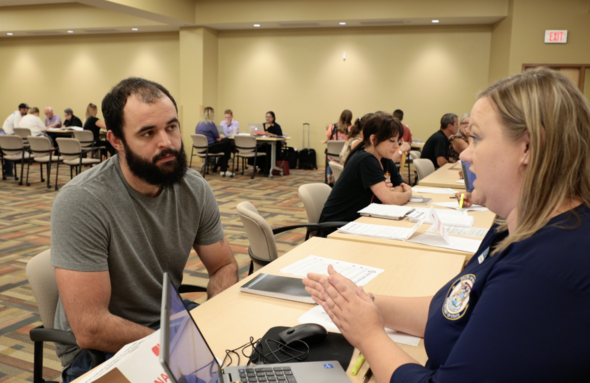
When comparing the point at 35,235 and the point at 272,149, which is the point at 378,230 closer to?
the point at 35,235

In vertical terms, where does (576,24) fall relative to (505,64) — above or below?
above

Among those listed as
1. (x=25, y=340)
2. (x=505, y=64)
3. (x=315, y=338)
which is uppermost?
(x=505, y=64)

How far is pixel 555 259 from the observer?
2.34ft

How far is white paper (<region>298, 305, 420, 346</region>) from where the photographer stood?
47.1 inches

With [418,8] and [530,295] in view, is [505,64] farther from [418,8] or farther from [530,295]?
[530,295]

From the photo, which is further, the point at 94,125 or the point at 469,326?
the point at 94,125

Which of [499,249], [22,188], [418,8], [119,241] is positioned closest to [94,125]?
[22,188]

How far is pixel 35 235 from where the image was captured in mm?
4668

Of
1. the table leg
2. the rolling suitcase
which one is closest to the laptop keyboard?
the table leg

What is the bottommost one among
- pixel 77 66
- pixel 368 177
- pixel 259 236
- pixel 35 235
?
pixel 35 235

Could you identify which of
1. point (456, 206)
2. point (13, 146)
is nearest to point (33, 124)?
point (13, 146)

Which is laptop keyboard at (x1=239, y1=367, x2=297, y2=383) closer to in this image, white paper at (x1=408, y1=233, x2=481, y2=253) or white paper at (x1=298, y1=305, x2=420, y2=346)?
white paper at (x1=298, y1=305, x2=420, y2=346)

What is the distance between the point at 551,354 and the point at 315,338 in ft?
1.93

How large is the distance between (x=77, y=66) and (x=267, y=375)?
13631mm
